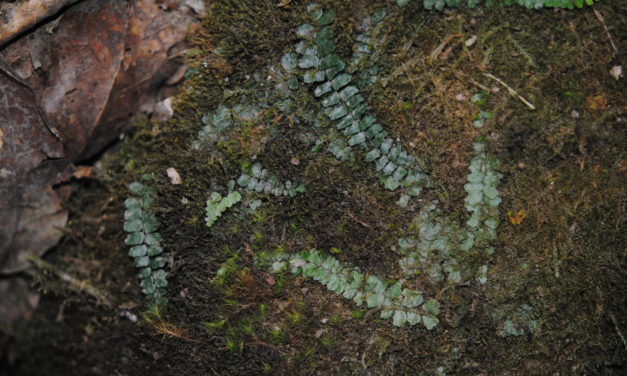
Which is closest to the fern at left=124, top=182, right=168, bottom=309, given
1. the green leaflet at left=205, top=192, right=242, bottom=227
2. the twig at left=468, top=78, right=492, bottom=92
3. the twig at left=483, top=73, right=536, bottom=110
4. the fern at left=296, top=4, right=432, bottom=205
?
the green leaflet at left=205, top=192, right=242, bottom=227

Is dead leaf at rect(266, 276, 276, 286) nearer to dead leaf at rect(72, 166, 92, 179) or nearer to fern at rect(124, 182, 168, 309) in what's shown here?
fern at rect(124, 182, 168, 309)

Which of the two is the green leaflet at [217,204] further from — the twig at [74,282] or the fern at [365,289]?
the twig at [74,282]

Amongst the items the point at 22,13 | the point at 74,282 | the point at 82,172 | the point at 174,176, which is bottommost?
the point at 74,282

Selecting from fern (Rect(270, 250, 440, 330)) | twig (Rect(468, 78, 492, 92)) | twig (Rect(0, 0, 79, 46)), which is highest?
twig (Rect(0, 0, 79, 46))

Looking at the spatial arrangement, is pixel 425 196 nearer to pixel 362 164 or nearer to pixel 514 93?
pixel 362 164

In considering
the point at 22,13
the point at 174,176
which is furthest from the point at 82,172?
the point at 22,13

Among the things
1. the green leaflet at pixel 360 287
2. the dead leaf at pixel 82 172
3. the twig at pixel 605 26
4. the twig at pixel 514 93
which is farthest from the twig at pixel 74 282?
the twig at pixel 605 26

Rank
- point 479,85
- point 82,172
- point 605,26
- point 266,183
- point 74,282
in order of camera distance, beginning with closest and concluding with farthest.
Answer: point 605,26 → point 479,85 → point 266,183 → point 82,172 → point 74,282
